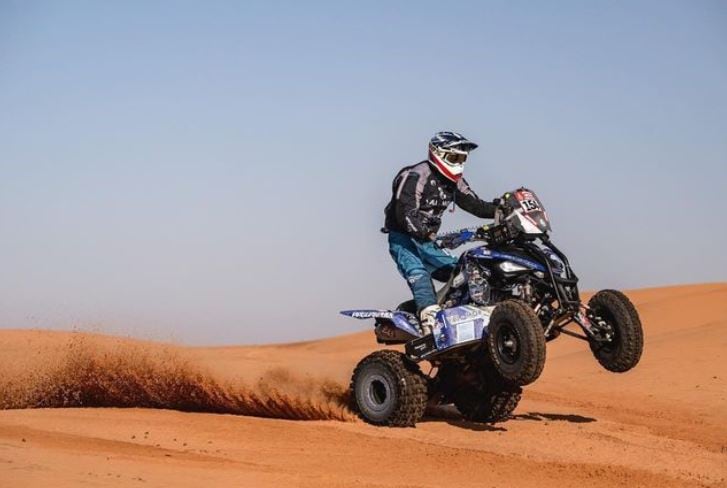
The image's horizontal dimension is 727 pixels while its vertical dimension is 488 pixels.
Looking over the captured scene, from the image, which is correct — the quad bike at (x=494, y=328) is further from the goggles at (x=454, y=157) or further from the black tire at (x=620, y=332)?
the goggles at (x=454, y=157)

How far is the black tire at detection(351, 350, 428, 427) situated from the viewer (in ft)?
31.5

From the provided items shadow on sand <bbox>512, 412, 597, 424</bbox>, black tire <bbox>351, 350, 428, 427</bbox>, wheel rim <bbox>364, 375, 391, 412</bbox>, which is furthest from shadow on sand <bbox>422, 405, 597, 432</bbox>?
wheel rim <bbox>364, 375, 391, 412</bbox>

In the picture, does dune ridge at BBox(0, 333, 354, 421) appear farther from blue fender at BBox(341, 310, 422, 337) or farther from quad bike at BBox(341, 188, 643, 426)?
blue fender at BBox(341, 310, 422, 337)

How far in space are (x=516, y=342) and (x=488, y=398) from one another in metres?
1.67

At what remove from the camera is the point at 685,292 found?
86.3 ft

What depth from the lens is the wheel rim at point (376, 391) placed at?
9891 mm

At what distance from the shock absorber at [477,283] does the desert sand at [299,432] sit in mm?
1252

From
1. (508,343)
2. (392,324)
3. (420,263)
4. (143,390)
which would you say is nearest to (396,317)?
(392,324)

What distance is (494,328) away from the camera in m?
8.84

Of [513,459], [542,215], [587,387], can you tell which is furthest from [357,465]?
[587,387]

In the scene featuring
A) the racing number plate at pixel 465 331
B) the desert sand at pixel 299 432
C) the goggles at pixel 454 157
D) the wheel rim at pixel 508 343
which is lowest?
the desert sand at pixel 299 432

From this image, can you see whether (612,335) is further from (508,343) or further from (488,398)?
(488,398)

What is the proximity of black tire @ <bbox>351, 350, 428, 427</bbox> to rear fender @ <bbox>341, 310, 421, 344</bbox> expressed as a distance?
237 millimetres

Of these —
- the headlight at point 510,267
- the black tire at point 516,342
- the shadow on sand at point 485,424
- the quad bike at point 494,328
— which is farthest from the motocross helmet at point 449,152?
the shadow on sand at point 485,424
